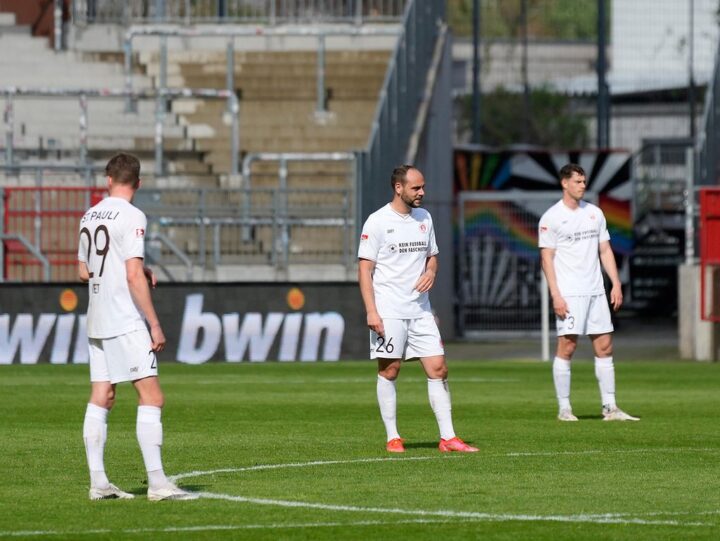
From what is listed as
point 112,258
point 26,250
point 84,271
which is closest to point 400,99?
point 26,250

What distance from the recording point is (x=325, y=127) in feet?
108

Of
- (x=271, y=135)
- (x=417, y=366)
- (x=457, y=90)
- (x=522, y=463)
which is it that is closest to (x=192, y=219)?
(x=417, y=366)

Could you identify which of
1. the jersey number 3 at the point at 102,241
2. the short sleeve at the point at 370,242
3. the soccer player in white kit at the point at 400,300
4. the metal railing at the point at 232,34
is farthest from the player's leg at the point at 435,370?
the metal railing at the point at 232,34

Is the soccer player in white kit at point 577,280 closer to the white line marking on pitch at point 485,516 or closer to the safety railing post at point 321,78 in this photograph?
the white line marking on pitch at point 485,516

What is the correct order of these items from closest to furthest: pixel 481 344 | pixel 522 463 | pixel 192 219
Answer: pixel 522 463, pixel 192 219, pixel 481 344

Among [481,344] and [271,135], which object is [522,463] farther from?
[271,135]

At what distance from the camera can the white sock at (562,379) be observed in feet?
51.2

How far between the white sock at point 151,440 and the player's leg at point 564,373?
6127mm

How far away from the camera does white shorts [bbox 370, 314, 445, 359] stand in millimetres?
13094

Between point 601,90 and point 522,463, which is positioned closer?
point 522,463

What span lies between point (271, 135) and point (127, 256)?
23.0 m

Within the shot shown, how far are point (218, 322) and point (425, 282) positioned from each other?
1185 centimetres

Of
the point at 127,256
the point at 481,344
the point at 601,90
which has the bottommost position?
the point at 481,344

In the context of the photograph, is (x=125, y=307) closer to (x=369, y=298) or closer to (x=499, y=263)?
(x=369, y=298)
